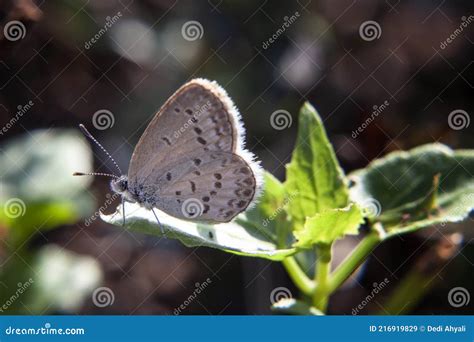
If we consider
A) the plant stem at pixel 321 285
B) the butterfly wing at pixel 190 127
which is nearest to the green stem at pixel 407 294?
the plant stem at pixel 321 285

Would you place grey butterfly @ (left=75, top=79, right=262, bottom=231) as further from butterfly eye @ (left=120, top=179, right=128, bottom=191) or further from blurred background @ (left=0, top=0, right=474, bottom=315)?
blurred background @ (left=0, top=0, right=474, bottom=315)

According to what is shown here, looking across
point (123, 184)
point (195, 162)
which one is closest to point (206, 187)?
point (195, 162)

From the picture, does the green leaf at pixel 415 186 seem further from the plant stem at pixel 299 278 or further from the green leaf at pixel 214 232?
the green leaf at pixel 214 232

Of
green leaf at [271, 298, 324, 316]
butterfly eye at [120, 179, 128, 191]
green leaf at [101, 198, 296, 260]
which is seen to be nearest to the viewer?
green leaf at [101, 198, 296, 260]

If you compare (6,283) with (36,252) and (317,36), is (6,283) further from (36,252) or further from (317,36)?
(317,36)

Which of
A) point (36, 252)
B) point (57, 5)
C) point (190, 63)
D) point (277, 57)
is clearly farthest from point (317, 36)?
point (36, 252)

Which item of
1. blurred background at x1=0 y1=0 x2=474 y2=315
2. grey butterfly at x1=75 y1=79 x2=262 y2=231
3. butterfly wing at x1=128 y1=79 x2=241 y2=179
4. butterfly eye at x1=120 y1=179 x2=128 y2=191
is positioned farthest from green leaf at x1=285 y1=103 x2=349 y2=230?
blurred background at x1=0 y1=0 x2=474 y2=315

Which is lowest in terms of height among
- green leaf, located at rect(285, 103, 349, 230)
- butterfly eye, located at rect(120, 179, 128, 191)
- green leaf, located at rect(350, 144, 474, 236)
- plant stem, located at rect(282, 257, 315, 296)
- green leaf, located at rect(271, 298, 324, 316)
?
butterfly eye, located at rect(120, 179, 128, 191)
